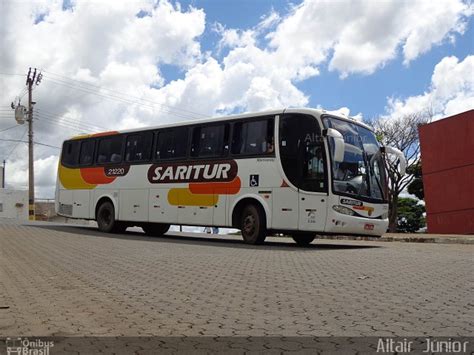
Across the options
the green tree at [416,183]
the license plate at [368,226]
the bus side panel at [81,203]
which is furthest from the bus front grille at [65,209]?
the green tree at [416,183]

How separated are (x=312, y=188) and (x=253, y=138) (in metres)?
2.37

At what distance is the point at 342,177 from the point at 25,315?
→ 8.90m

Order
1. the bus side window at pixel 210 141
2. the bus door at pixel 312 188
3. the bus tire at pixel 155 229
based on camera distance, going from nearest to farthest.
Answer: the bus door at pixel 312 188
the bus side window at pixel 210 141
the bus tire at pixel 155 229

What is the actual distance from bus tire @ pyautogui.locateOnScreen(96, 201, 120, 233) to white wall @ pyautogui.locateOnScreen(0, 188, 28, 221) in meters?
38.5

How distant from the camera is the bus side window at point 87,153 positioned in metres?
19.2

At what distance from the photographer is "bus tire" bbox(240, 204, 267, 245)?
44.9 feet

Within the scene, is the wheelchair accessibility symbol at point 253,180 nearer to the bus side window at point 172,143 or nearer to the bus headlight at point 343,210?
the bus headlight at point 343,210

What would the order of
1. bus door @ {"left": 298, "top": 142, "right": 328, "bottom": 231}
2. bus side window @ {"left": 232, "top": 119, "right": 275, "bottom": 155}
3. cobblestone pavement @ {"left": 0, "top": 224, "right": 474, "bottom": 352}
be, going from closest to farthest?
cobblestone pavement @ {"left": 0, "top": 224, "right": 474, "bottom": 352} < bus door @ {"left": 298, "top": 142, "right": 328, "bottom": 231} < bus side window @ {"left": 232, "top": 119, "right": 275, "bottom": 155}

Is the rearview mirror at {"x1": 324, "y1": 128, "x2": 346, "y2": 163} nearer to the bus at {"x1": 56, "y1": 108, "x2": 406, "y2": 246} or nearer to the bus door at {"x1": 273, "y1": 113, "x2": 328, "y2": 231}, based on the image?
the bus at {"x1": 56, "y1": 108, "x2": 406, "y2": 246}

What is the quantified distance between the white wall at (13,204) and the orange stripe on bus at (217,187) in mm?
43280

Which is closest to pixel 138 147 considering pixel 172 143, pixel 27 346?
pixel 172 143

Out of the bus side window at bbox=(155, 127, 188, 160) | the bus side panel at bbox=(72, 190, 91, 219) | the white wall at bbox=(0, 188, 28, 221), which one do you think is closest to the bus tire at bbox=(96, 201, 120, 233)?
the bus side panel at bbox=(72, 190, 91, 219)

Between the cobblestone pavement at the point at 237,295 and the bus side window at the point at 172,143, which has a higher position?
the bus side window at the point at 172,143

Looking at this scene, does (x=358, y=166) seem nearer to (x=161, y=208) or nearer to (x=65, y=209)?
(x=161, y=208)
